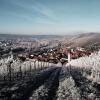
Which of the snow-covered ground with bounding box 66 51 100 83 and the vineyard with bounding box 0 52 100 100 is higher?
the vineyard with bounding box 0 52 100 100

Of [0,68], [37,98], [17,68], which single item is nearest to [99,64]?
[17,68]

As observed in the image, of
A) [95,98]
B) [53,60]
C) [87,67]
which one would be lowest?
[53,60]

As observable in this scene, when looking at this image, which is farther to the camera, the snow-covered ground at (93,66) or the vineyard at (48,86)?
the snow-covered ground at (93,66)

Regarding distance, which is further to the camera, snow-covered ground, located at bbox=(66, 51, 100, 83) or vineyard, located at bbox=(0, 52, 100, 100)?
snow-covered ground, located at bbox=(66, 51, 100, 83)

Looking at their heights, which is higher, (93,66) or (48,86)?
(48,86)

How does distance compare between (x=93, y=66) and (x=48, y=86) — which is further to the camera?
(x=93, y=66)

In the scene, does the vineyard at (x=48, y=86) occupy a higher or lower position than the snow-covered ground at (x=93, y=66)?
higher

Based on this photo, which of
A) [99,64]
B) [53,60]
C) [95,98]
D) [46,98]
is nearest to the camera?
[46,98]

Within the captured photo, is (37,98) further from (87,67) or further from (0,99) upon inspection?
(87,67)

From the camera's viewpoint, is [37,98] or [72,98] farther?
[72,98]

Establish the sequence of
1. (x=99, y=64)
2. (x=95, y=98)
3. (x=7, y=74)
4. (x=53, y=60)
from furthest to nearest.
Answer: (x=53, y=60)
(x=99, y=64)
(x=7, y=74)
(x=95, y=98)

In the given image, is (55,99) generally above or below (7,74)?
above
